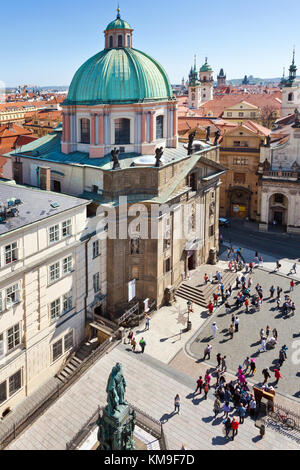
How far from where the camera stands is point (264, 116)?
403 ft

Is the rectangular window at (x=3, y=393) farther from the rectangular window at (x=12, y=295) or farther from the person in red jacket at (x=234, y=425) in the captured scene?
the person in red jacket at (x=234, y=425)

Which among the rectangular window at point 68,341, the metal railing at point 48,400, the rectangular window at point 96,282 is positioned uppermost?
the rectangular window at point 96,282

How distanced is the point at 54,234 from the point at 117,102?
16549 millimetres

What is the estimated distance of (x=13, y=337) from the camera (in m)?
30.7

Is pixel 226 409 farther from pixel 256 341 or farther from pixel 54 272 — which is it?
pixel 54 272

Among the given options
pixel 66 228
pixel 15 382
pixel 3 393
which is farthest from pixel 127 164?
pixel 3 393

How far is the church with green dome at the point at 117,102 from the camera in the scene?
4175cm

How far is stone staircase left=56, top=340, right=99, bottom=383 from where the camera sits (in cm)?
3556

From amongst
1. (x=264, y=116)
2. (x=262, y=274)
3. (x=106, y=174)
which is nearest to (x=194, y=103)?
(x=264, y=116)

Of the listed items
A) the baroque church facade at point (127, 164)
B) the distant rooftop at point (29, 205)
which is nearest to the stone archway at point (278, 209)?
the baroque church facade at point (127, 164)

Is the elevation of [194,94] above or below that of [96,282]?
above

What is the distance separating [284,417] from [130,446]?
42.2 ft

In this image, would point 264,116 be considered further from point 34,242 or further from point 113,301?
point 34,242

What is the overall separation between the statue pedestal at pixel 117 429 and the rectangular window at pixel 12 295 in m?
12.4
